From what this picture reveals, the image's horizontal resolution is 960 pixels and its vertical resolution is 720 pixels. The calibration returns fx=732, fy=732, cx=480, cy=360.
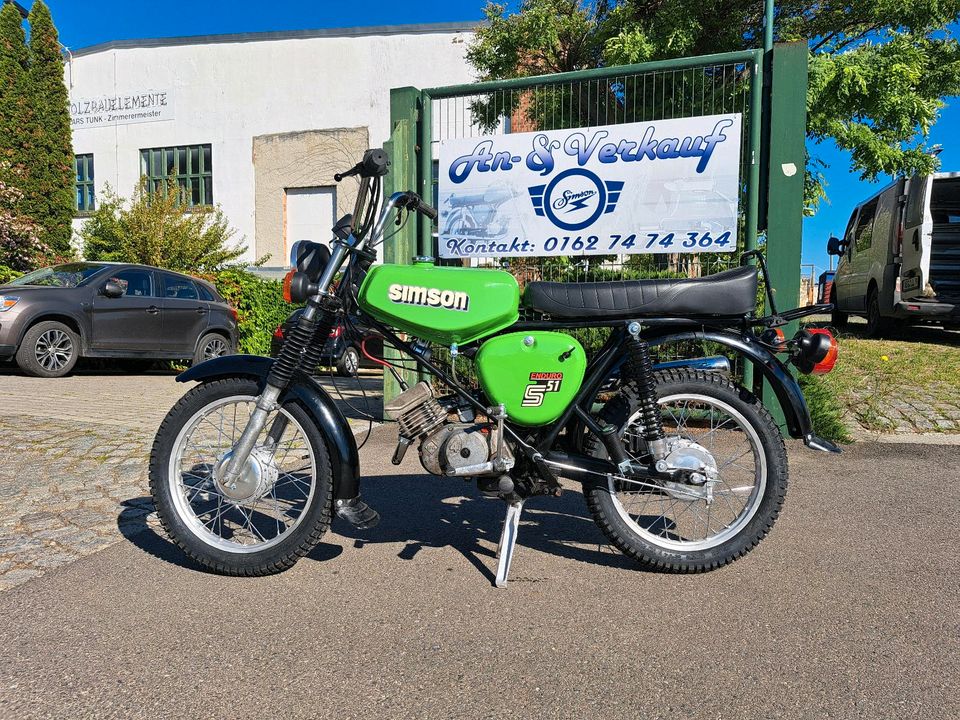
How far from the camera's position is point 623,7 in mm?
14867

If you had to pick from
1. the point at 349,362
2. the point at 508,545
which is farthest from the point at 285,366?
the point at 508,545

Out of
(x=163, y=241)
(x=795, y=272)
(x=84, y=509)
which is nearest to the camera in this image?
(x=84, y=509)

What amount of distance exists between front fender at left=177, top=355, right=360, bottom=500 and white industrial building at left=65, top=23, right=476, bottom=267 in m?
18.9

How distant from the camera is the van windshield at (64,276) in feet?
31.4

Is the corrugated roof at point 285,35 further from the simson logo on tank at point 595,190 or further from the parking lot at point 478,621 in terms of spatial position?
the parking lot at point 478,621

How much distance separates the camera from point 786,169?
5.42m

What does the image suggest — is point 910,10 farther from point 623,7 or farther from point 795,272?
point 795,272

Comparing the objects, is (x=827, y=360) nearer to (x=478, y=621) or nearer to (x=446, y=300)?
(x=446, y=300)

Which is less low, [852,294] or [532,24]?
[532,24]

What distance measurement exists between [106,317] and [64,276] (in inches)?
33.3

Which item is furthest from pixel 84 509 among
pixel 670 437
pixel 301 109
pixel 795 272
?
pixel 301 109

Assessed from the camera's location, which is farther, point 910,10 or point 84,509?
point 910,10

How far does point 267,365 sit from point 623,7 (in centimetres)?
1436

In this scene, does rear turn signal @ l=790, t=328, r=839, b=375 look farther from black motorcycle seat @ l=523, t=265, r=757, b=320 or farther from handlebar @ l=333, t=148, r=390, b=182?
handlebar @ l=333, t=148, r=390, b=182
